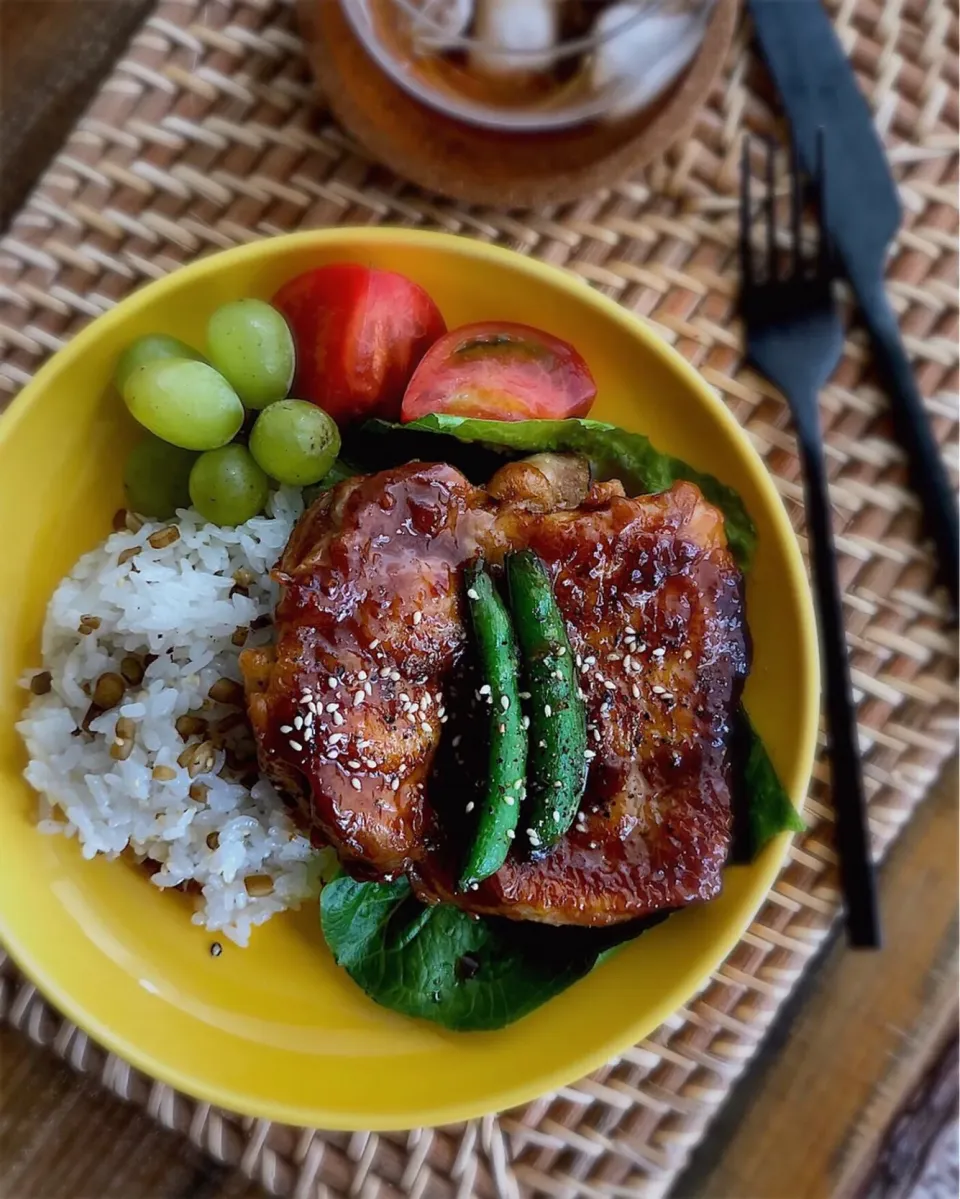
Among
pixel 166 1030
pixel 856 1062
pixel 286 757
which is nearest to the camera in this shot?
pixel 286 757

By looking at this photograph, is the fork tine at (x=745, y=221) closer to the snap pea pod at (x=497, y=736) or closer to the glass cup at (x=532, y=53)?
the glass cup at (x=532, y=53)

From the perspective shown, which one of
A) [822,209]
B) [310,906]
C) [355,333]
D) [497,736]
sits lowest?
[310,906]

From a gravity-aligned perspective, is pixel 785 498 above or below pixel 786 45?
below

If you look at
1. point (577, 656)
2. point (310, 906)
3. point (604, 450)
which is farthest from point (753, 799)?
point (310, 906)

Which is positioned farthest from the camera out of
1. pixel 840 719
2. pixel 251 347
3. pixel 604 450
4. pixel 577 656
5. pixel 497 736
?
pixel 840 719

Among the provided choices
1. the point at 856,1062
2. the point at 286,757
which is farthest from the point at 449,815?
the point at 856,1062

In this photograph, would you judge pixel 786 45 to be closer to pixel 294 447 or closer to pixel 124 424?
pixel 294 447

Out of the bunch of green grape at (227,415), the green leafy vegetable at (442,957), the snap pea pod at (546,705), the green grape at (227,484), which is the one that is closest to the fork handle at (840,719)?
the green leafy vegetable at (442,957)

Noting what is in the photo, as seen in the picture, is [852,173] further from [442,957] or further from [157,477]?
[442,957]
